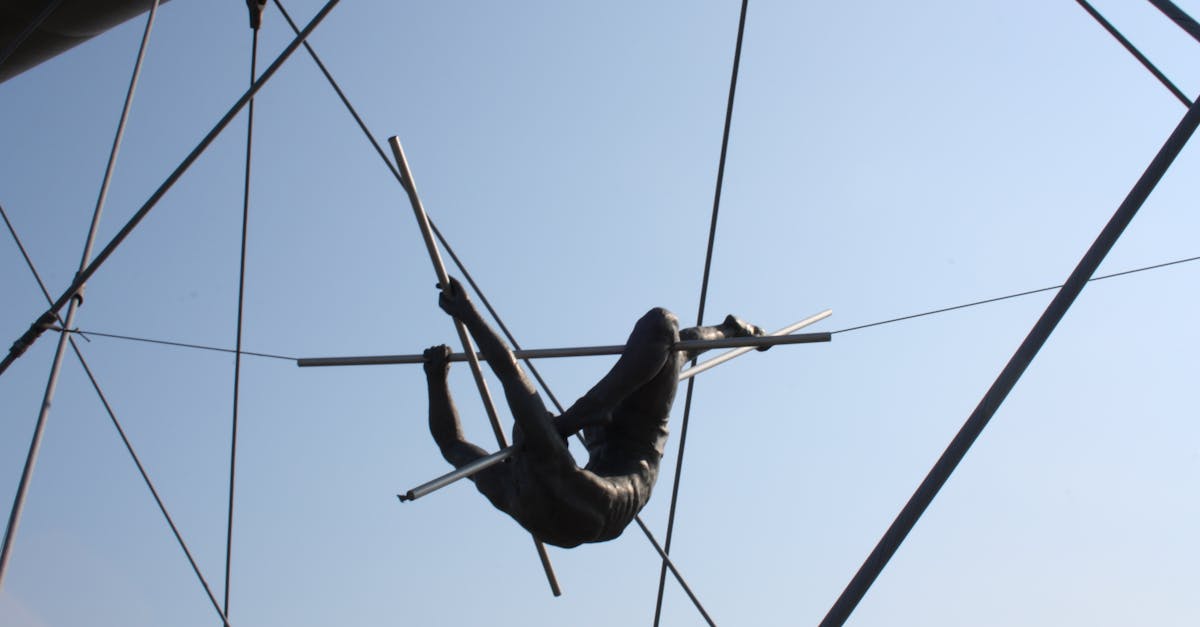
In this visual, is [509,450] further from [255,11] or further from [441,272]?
[255,11]

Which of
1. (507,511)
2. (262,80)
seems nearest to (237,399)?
(262,80)

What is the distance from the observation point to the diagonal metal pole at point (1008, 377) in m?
6.19

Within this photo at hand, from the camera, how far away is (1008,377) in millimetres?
6312

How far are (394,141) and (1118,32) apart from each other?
419 centimetres

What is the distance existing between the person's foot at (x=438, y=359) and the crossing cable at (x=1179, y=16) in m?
3.87

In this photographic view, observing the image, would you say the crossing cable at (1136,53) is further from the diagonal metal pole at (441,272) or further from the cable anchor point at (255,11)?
the cable anchor point at (255,11)

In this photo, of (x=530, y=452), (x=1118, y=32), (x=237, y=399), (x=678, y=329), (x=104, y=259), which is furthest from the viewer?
(x=237, y=399)

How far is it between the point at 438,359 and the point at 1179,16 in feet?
13.1

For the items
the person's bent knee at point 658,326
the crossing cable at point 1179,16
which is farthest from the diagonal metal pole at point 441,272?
the crossing cable at point 1179,16

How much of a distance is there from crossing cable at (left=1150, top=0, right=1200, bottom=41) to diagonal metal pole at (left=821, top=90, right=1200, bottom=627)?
0.45 metres

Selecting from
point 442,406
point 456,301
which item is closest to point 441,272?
point 456,301

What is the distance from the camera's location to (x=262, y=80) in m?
9.03

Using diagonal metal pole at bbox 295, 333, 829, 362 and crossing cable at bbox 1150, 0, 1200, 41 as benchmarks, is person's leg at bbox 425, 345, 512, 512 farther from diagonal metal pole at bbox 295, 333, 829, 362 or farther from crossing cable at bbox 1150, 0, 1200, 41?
crossing cable at bbox 1150, 0, 1200, 41

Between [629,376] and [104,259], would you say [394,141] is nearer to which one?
[629,376]
